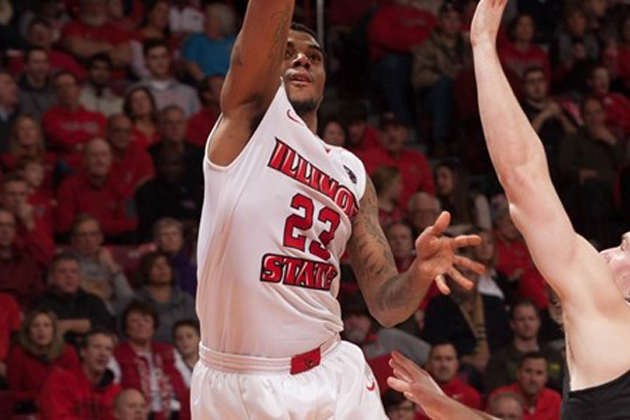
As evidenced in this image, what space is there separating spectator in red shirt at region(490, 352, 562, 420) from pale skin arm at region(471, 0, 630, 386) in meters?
5.52

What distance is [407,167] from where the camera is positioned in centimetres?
1173

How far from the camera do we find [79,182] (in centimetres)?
1073

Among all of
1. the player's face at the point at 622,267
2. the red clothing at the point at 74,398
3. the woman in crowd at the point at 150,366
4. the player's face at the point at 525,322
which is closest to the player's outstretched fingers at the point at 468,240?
the player's face at the point at 622,267

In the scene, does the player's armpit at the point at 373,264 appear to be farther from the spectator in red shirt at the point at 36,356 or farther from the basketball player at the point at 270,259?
the spectator in red shirt at the point at 36,356

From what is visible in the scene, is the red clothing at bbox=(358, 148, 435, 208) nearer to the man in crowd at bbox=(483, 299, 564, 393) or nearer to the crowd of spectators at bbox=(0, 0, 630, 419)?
the crowd of spectators at bbox=(0, 0, 630, 419)

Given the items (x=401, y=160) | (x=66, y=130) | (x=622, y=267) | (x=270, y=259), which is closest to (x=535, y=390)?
(x=401, y=160)

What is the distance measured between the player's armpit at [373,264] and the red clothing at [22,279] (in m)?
4.68

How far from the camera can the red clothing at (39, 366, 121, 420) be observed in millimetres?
8891

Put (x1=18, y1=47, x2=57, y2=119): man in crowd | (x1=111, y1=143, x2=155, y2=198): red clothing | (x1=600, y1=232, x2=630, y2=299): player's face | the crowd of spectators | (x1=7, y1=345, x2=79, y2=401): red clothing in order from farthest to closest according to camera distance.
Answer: (x1=18, y1=47, x2=57, y2=119): man in crowd, (x1=111, y1=143, x2=155, y2=198): red clothing, the crowd of spectators, (x1=7, y1=345, x2=79, y2=401): red clothing, (x1=600, y1=232, x2=630, y2=299): player's face

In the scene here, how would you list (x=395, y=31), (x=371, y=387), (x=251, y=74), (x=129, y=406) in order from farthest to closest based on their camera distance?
1. (x=395, y=31)
2. (x=129, y=406)
3. (x=371, y=387)
4. (x=251, y=74)

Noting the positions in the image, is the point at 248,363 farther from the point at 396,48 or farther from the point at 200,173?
the point at 396,48

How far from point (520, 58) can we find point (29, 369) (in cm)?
610

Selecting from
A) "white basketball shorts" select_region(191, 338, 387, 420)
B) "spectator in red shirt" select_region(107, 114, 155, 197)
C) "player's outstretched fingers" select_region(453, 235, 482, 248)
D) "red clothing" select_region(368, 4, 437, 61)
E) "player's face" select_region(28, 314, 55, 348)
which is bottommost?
"player's face" select_region(28, 314, 55, 348)

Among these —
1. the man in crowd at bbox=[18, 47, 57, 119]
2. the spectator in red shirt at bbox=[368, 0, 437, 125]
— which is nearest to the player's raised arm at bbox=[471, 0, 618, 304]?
the man in crowd at bbox=[18, 47, 57, 119]
